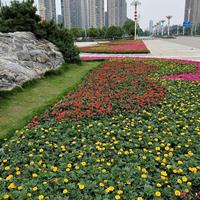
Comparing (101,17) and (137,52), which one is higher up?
(101,17)

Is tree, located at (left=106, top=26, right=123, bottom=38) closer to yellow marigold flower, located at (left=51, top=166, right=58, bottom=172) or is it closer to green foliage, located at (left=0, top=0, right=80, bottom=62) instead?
green foliage, located at (left=0, top=0, right=80, bottom=62)

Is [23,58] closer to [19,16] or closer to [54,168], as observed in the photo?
[19,16]

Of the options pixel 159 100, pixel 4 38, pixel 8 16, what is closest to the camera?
pixel 159 100

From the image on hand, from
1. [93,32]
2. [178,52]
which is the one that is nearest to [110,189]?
[178,52]

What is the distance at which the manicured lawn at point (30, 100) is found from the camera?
4.23 metres

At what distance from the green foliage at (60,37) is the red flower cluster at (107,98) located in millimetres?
3719

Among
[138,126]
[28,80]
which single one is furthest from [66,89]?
[138,126]

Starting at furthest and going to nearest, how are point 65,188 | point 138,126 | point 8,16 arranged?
point 8,16 < point 138,126 < point 65,188

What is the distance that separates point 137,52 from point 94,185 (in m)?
16.6

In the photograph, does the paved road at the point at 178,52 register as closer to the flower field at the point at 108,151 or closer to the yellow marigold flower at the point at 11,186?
the flower field at the point at 108,151

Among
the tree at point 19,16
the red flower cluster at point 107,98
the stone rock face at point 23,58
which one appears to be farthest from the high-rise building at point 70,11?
the red flower cluster at point 107,98

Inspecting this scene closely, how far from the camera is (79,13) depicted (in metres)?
62.9

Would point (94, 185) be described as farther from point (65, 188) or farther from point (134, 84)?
point (134, 84)

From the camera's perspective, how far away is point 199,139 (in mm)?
3184
